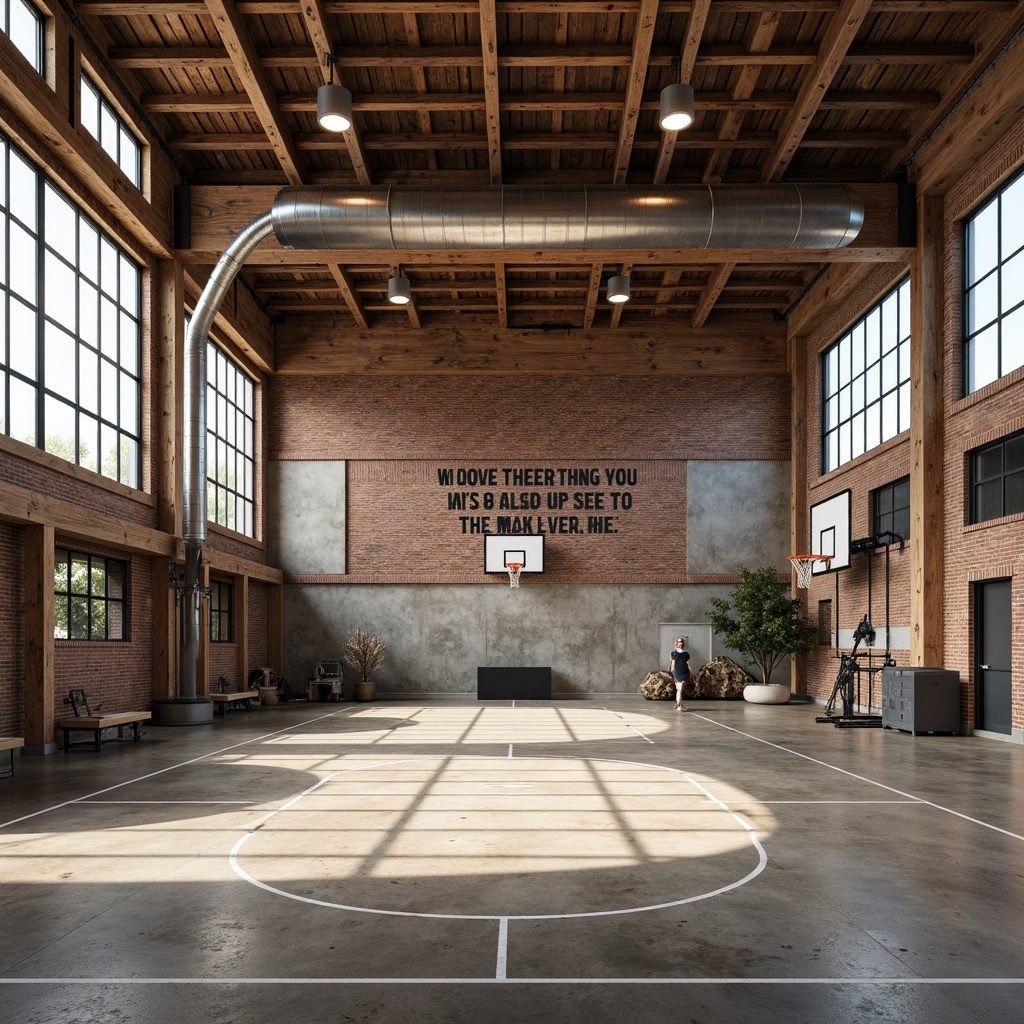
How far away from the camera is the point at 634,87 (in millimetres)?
15484

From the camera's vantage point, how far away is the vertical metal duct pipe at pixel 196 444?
17.7m

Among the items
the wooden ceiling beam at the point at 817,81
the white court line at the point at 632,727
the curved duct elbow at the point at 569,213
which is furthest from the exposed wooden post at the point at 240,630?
the wooden ceiling beam at the point at 817,81

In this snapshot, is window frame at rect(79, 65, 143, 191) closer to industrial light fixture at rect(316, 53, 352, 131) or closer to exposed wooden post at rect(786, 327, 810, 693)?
industrial light fixture at rect(316, 53, 352, 131)

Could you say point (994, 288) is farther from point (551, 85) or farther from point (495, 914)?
point (495, 914)

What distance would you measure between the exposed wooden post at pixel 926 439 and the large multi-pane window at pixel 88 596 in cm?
1428

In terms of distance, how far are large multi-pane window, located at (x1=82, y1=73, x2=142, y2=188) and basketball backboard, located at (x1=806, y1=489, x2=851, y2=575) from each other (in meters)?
16.4

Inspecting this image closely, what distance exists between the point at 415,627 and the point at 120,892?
20544mm

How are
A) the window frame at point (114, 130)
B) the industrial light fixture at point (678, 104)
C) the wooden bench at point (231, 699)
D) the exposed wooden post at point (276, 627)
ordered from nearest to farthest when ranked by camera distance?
the industrial light fixture at point (678, 104)
the window frame at point (114, 130)
the wooden bench at point (231, 699)
the exposed wooden post at point (276, 627)

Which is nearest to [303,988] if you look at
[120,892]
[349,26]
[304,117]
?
[120,892]

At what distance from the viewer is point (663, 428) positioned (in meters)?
27.0

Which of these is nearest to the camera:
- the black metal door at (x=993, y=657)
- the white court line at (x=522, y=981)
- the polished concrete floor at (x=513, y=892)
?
the polished concrete floor at (x=513, y=892)

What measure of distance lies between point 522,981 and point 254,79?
48.9 feet

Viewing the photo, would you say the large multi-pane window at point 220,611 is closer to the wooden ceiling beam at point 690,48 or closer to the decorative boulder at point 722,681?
the decorative boulder at point 722,681

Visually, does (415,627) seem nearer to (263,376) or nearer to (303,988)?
(263,376)
